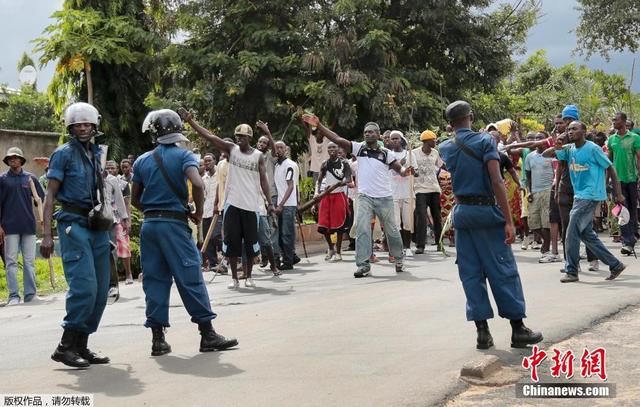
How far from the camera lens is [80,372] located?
263 inches

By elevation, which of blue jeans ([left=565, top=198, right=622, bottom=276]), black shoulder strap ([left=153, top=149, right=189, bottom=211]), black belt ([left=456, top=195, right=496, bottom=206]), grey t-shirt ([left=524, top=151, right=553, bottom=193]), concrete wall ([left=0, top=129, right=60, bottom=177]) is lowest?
blue jeans ([left=565, top=198, right=622, bottom=276])

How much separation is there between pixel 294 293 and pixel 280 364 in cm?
429

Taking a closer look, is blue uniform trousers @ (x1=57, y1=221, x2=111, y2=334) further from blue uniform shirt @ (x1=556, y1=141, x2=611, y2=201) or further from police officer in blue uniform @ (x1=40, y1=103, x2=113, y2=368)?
blue uniform shirt @ (x1=556, y1=141, x2=611, y2=201)

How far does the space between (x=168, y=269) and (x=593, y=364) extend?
10.8 ft

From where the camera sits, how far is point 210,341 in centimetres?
715

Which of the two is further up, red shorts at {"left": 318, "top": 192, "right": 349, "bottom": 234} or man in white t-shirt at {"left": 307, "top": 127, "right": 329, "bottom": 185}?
man in white t-shirt at {"left": 307, "top": 127, "right": 329, "bottom": 185}

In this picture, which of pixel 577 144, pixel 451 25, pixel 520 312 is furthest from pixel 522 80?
pixel 520 312

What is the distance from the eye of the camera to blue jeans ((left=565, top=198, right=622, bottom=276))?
1024 centimetres

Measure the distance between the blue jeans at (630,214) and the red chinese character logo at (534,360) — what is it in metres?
7.30

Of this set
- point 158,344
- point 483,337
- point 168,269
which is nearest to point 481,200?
point 483,337

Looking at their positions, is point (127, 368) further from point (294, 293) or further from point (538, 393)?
point (294, 293)

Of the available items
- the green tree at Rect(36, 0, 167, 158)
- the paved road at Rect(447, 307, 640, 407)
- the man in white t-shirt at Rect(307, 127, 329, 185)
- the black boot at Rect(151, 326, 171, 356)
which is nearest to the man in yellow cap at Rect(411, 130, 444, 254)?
the man in white t-shirt at Rect(307, 127, 329, 185)

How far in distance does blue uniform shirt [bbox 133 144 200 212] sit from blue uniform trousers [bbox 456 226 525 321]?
221 cm

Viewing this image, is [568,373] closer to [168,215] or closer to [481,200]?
[481,200]
